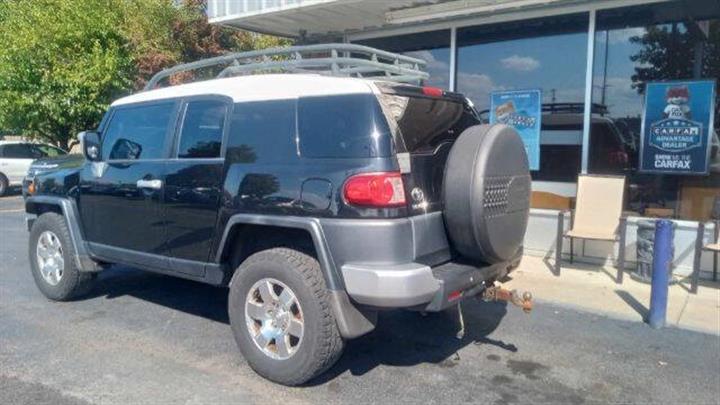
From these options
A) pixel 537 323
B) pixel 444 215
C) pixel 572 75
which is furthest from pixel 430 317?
pixel 572 75

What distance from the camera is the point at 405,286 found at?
3.25 m

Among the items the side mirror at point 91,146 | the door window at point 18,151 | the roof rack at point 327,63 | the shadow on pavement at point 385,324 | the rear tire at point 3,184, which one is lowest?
the shadow on pavement at point 385,324

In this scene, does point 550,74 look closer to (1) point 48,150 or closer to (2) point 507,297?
(2) point 507,297

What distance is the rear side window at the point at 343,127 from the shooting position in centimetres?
342

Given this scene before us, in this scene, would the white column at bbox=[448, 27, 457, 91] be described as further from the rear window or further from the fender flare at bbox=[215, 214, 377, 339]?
the fender flare at bbox=[215, 214, 377, 339]

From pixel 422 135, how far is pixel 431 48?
5.67 m

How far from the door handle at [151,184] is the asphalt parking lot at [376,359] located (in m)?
1.19

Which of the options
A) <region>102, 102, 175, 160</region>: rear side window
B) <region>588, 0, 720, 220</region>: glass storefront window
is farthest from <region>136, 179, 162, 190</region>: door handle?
<region>588, 0, 720, 220</region>: glass storefront window

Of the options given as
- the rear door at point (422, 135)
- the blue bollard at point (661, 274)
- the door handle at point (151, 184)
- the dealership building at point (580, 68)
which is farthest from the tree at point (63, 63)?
the blue bollard at point (661, 274)

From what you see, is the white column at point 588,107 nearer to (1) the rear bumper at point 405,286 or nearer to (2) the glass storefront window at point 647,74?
(2) the glass storefront window at point 647,74

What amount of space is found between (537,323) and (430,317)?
915mm

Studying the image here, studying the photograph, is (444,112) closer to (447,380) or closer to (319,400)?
(447,380)

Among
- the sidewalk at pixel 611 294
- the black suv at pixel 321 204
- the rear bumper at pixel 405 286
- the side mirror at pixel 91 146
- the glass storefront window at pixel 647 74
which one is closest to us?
the rear bumper at pixel 405 286

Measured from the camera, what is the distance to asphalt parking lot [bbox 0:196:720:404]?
3.61 m
